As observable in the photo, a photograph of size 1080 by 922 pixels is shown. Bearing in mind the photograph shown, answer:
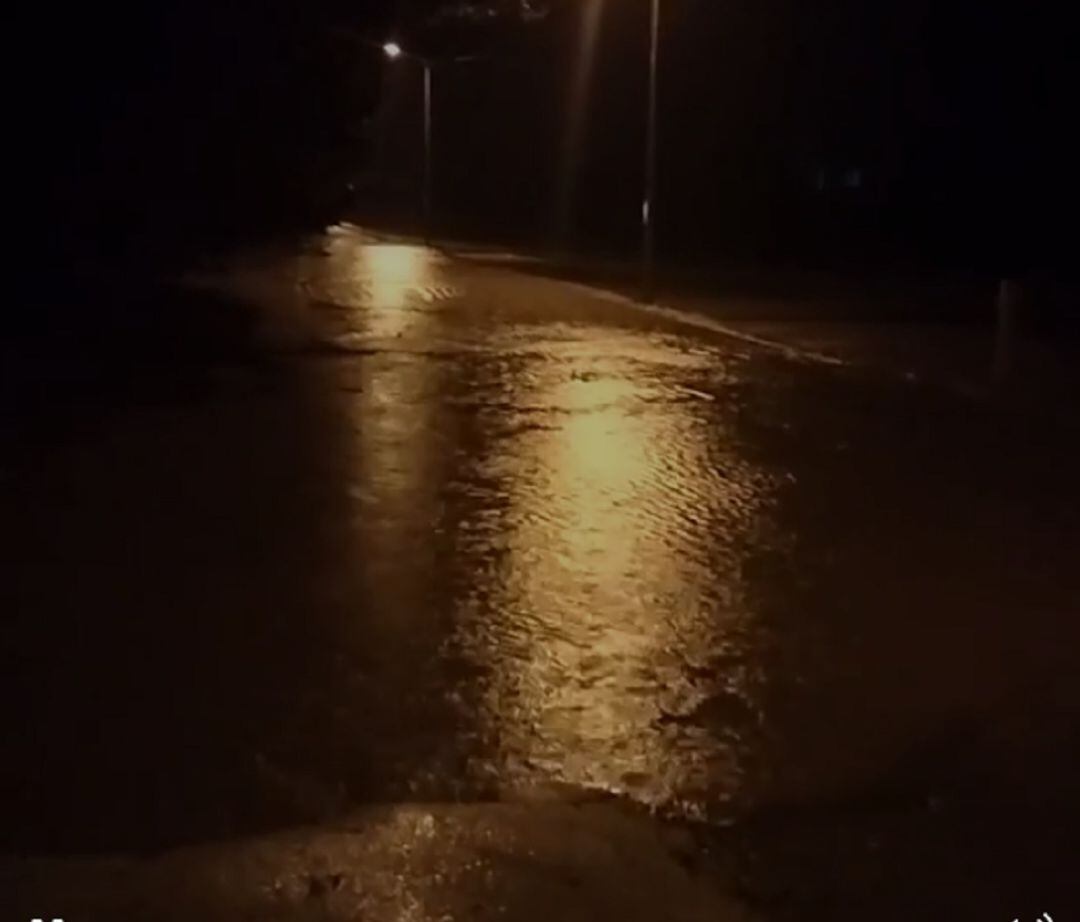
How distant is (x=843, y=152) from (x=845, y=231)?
2.15 metres

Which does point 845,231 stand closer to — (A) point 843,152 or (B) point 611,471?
(A) point 843,152

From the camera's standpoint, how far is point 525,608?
10.9 m

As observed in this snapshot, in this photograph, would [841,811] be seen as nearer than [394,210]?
Yes

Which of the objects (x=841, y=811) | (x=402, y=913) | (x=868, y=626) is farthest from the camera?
(x=868, y=626)

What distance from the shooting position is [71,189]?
95.1 ft

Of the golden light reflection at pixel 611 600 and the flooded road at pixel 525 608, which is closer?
the flooded road at pixel 525 608

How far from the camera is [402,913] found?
6234mm

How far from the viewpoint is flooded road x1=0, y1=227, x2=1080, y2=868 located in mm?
7949

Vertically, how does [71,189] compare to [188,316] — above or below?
above

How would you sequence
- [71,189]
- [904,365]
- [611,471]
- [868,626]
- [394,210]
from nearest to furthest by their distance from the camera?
[868,626] < [611,471] < [904,365] < [71,189] < [394,210]

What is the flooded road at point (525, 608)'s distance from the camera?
795 centimetres

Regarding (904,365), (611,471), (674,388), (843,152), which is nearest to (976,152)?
(843,152)

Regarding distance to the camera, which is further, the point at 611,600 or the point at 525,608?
the point at 611,600

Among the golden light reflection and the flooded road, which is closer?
the flooded road
